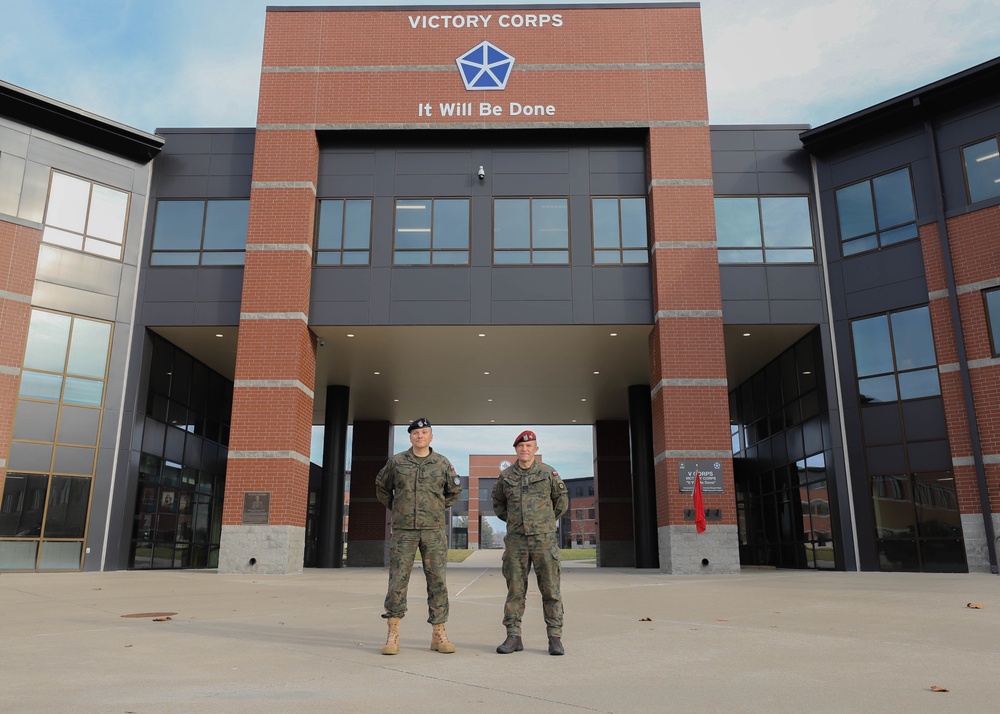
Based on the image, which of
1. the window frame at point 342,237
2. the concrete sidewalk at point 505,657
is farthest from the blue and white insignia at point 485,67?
the concrete sidewalk at point 505,657

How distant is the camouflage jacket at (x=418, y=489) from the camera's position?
667 centimetres

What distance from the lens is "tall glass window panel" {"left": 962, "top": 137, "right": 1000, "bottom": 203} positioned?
19.0 meters

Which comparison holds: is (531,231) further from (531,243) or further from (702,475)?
(702,475)

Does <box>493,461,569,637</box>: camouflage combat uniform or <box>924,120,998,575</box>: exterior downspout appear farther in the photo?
<box>924,120,998,575</box>: exterior downspout

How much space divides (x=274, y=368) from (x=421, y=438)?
48.6 ft

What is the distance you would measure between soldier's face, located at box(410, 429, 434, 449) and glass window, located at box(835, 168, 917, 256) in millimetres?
17944

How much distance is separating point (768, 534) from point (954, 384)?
9221 millimetres

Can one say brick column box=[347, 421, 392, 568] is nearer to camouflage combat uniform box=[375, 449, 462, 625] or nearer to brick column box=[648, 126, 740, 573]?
brick column box=[648, 126, 740, 573]

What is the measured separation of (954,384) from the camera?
1902cm

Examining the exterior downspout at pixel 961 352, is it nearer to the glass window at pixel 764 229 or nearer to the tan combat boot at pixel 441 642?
the glass window at pixel 764 229

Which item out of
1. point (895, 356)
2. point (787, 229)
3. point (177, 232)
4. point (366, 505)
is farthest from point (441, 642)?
point (366, 505)

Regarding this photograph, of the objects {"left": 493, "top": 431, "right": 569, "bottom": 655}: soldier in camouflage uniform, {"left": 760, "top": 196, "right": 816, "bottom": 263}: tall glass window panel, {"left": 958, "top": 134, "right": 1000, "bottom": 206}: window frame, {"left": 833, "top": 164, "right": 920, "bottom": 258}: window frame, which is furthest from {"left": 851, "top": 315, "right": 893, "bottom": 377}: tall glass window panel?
{"left": 493, "top": 431, "right": 569, "bottom": 655}: soldier in camouflage uniform

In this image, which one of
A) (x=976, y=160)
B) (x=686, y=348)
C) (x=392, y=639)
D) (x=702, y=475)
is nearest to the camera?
(x=392, y=639)

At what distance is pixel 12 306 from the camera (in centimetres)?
1945
